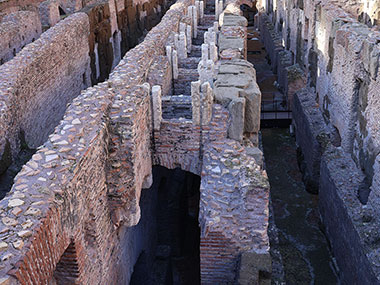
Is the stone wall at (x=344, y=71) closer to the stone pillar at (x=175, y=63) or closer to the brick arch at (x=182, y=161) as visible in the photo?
the brick arch at (x=182, y=161)

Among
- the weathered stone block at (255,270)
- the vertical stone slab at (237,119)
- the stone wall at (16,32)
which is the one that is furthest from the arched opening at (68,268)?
the stone wall at (16,32)

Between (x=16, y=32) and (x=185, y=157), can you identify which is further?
(x=16, y=32)

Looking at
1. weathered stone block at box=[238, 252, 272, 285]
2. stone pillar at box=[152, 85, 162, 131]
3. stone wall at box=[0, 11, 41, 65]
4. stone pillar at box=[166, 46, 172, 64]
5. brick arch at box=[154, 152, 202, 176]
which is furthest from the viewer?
stone wall at box=[0, 11, 41, 65]

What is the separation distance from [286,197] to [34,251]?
23.8 ft

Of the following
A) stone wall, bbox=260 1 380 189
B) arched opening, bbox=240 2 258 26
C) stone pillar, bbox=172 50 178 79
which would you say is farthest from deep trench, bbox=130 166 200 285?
arched opening, bbox=240 2 258 26

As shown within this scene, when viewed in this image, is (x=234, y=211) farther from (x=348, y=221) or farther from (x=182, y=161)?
(x=348, y=221)

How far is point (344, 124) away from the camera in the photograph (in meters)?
8.87

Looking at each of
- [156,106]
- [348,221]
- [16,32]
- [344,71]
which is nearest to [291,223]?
[348,221]

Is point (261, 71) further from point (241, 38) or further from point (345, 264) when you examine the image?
point (345, 264)

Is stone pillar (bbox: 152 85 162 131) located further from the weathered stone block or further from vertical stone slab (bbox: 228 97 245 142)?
the weathered stone block

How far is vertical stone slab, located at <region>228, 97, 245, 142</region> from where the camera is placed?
21.6 ft

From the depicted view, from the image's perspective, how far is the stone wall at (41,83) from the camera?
665cm

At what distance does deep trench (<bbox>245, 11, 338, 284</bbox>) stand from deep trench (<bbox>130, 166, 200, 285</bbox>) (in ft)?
5.05

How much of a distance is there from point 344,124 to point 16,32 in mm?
7268
